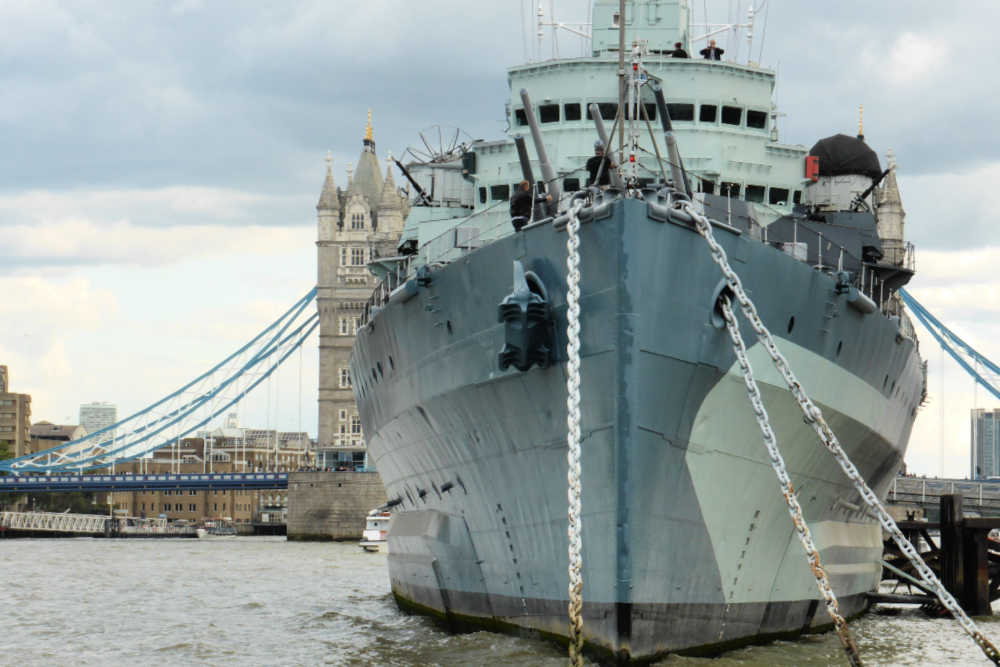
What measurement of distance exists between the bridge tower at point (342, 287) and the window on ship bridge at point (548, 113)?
64390 mm

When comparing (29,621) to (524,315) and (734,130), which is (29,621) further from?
(734,130)

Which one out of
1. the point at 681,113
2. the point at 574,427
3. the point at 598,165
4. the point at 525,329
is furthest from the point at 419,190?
the point at 574,427

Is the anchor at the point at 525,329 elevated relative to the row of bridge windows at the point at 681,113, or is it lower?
lower

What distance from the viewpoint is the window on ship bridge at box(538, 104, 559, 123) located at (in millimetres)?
18891

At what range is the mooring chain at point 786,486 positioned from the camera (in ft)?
36.9

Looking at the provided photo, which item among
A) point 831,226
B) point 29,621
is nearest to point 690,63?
point 831,226

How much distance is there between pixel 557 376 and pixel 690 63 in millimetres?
7426

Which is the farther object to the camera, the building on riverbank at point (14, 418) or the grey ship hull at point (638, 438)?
the building on riverbank at point (14, 418)

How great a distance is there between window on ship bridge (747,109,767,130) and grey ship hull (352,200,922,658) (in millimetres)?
4265

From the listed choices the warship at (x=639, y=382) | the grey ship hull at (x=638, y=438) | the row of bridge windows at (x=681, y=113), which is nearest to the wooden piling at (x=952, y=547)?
the warship at (x=639, y=382)

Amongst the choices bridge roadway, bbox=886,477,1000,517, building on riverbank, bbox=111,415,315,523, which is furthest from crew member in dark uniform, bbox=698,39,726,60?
building on riverbank, bbox=111,415,315,523

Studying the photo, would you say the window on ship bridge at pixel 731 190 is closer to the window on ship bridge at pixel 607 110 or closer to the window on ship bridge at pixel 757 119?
the window on ship bridge at pixel 757 119

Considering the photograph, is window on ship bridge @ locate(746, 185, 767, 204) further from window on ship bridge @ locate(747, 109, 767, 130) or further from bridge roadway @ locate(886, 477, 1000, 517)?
bridge roadway @ locate(886, 477, 1000, 517)

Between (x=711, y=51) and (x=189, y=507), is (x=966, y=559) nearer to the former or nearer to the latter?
(x=711, y=51)
